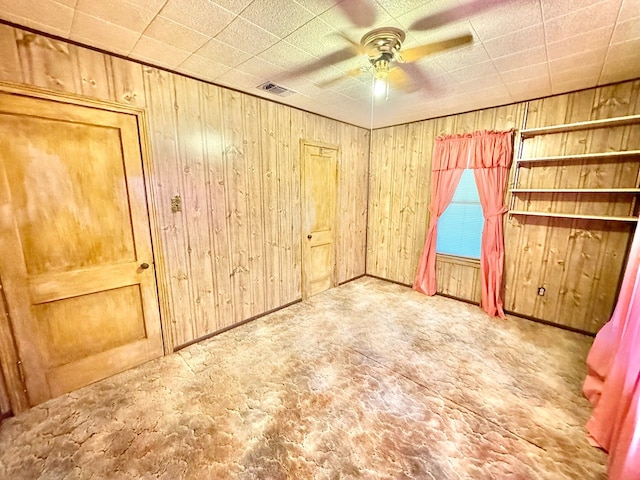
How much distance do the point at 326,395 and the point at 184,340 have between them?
5.16 ft

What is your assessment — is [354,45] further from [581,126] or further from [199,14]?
[581,126]

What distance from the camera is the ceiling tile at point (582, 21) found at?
Result: 4.94 ft

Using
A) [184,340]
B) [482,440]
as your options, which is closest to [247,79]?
[184,340]

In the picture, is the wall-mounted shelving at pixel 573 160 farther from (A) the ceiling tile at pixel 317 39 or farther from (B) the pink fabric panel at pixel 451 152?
(A) the ceiling tile at pixel 317 39

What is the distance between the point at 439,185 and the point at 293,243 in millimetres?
2241

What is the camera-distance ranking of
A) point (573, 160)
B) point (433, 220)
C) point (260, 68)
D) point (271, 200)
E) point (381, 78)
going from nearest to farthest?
point (381, 78)
point (260, 68)
point (573, 160)
point (271, 200)
point (433, 220)

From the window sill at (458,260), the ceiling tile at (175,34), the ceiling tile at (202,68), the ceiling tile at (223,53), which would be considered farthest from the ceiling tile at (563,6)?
the window sill at (458,260)

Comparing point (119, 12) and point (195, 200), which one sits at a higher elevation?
point (119, 12)

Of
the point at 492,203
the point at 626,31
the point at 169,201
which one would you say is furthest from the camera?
the point at 492,203

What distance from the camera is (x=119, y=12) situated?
60.8 inches

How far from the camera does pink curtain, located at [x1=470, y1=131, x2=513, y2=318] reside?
10.7 ft

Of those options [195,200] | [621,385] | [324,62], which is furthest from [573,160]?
[195,200]

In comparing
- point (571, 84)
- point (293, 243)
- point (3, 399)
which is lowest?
point (3, 399)

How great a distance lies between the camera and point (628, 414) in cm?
133
